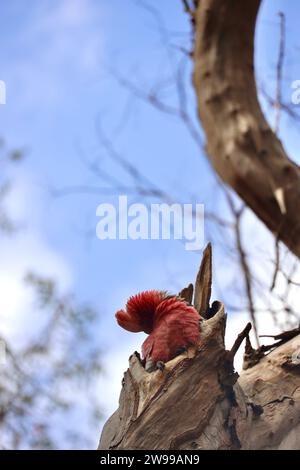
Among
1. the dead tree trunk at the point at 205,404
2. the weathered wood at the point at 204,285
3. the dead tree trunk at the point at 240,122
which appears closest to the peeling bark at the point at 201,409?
the dead tree trunk at the point at 205,404

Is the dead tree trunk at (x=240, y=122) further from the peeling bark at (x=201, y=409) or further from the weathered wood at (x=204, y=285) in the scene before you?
the weathered wood at (x=204, y=285)

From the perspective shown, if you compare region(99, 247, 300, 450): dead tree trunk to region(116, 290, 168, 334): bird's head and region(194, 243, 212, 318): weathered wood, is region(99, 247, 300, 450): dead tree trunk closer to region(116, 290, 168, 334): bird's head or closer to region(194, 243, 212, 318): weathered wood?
region(194, 243, 212, 318): weathered wood

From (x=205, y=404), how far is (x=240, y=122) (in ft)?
5.28

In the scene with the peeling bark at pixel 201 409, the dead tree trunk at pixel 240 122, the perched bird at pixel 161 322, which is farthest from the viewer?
the perched bird at pixel 161 322

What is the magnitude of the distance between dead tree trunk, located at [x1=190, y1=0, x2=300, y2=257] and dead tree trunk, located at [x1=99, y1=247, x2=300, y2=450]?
4.38 ft


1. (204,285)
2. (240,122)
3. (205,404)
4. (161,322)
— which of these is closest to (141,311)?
(161,322)

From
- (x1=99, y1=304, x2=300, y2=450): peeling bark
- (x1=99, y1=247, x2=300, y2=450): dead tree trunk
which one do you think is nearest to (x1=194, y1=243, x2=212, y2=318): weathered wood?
(x1=99, y1=247, x2=300, y2=450): dead tree trunk

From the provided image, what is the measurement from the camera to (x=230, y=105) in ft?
6.68

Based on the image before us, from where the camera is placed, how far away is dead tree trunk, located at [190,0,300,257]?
195 cm

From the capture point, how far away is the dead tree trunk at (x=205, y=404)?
3070 mm

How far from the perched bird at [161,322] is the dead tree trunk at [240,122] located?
137cm

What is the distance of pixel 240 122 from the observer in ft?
6.58

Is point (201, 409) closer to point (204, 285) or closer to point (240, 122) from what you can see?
point (204, 285)
